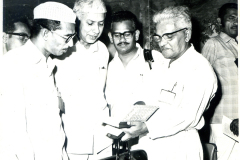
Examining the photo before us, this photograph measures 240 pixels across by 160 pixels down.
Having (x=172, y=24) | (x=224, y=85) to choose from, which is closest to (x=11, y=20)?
(x=172, y=24)

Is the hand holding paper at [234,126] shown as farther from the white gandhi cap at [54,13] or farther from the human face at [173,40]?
the white gandhi cap at [54,13]

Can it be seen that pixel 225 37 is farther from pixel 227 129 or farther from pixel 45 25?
pixel 45 25

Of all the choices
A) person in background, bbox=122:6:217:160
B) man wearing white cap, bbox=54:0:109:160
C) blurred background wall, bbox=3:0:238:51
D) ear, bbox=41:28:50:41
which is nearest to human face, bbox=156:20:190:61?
person in background, bbox=122:6:217:160

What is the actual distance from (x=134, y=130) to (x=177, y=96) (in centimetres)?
31

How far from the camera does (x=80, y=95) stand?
62.4 inches

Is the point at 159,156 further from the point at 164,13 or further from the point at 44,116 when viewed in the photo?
the point at 164,13

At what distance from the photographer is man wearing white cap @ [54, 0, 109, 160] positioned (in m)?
1.56

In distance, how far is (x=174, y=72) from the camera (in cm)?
150

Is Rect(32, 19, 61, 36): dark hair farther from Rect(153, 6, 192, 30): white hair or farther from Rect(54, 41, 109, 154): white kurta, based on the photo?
Rect(153, 6, 192, 30): white hair

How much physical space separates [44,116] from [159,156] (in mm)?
698

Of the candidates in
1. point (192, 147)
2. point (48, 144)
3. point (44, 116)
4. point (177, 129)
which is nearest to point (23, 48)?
point (44, 116)

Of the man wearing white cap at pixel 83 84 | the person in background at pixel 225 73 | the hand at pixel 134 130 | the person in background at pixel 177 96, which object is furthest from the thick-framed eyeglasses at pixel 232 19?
the hand at pixel 134 130

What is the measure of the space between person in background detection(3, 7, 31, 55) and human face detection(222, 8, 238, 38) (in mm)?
1369

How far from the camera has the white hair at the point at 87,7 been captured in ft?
5.25
